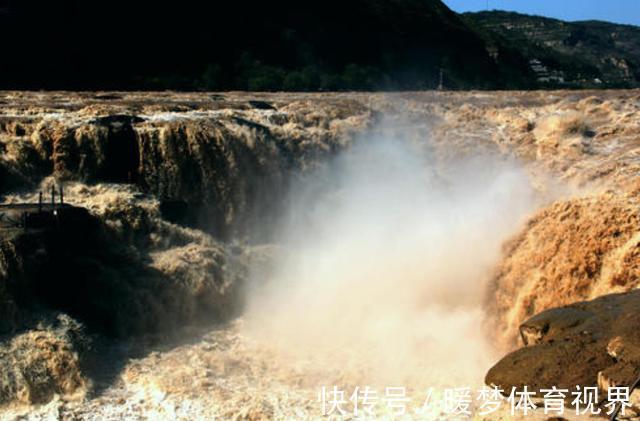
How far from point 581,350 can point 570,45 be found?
107117 mm

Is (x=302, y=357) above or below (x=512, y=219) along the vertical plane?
below

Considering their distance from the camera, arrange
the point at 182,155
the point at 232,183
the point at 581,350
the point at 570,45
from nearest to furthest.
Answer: the point at 581,350 → the point at 182,155 → the point at 232,183 → the point at 570,45

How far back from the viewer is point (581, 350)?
8.98m

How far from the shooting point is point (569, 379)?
864 centimetres

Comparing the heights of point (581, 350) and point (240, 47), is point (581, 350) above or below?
below

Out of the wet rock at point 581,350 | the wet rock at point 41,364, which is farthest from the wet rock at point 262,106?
the wet rock at point 581,350

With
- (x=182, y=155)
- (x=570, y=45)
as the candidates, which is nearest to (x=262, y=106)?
(x=182, y=155)

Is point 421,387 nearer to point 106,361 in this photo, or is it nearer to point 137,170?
point 106,361

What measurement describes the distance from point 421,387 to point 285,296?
4354mm

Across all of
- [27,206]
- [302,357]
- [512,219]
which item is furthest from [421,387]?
[27,206]

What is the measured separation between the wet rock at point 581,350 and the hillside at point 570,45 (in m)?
62.7

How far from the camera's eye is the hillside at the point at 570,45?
77.2 metres

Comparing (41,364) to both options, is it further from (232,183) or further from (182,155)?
(232,183)

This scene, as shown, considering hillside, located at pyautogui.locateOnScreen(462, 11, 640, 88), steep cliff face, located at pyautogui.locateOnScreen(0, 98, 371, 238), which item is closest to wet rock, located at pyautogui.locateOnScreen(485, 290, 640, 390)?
steep cliff face, located at pyautogui.locateOnScreen(0, 98, 371, 238)
